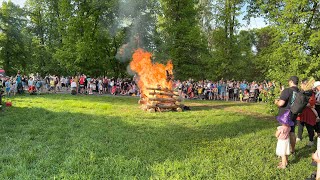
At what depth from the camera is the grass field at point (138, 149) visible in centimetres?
570

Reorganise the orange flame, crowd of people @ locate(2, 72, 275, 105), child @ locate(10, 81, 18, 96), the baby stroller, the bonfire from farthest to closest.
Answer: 1. crowd of people @ locate(2, 72, 275, 105)
2. the baby stroller
3. child @ locate(10, 81, 18, 96)
4. the orange flame
5. the bonfire

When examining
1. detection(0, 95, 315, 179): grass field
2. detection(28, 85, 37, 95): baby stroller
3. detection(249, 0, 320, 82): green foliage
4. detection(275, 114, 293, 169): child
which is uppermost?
detection(249, 0, 320, 82): green foliage

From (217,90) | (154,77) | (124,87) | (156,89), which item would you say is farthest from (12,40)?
(156,89)

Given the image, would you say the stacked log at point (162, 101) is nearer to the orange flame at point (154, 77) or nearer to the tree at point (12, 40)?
the orange flame at point (154, 77)

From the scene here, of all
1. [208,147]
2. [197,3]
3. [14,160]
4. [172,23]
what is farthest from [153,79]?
[197,3]

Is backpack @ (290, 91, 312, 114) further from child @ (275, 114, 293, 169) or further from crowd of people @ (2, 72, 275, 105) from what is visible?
crowd of people @ (2, 72, 275, 105)

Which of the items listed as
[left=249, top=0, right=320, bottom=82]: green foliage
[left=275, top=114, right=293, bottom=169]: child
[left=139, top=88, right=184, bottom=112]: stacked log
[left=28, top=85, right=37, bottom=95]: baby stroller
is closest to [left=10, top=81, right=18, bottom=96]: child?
[left=28, top=85, right=37, bottom=95]: baby stroller

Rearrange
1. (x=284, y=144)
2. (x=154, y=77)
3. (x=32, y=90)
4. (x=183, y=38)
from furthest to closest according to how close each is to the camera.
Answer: (x=183, y=38), (x=32, y=90), (x=154, y=77), (x=284, y=144)

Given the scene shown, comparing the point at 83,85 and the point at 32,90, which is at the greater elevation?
the point at 83,85

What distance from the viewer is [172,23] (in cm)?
3366

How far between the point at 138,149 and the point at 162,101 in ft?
26.9

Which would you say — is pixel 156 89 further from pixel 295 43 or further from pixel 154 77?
pixel 295 43

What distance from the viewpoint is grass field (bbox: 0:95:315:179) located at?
570 cm

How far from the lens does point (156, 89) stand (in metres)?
15.5
